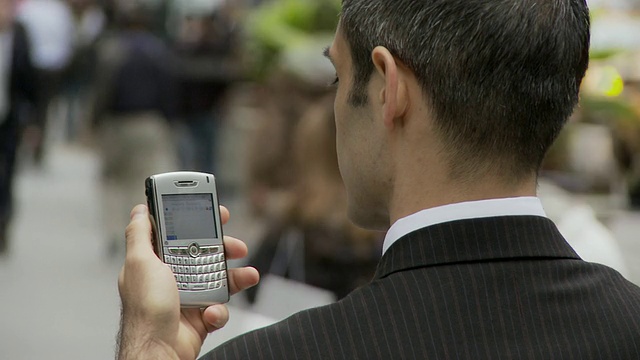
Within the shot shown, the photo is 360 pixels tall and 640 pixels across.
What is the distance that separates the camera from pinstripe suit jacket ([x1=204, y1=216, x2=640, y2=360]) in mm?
1556

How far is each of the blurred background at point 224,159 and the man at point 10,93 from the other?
0.05ft

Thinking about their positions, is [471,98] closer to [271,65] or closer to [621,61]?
[621,61]

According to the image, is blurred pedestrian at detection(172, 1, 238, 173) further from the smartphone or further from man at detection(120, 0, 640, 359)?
man at detection(120, 0, 640, 359)

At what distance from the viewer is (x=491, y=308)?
1.57 meters

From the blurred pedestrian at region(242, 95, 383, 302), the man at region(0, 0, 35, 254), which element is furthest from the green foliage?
the blurred pedestrian at region(242, 95, 383, 302)

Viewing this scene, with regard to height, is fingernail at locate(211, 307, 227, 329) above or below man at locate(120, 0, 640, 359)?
below

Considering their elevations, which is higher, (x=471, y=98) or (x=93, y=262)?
(x=471, y=98)

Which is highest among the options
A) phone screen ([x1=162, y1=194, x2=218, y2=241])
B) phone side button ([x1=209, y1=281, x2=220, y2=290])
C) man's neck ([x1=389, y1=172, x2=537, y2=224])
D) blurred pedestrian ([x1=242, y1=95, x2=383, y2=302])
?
man's neck ([x1=389, y1=172, x2=537, y2=224])

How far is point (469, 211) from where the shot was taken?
5.35 feet

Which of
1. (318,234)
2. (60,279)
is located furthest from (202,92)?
(318,234)

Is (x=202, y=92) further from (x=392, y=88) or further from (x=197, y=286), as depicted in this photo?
(x=392, y=88)

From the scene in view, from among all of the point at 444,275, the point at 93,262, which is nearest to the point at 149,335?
the point at 444,275

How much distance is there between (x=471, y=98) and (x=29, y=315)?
6.64m

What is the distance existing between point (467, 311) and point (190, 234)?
2.00ft
